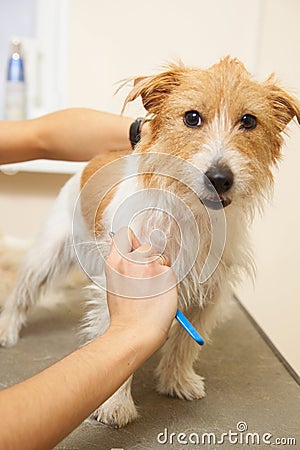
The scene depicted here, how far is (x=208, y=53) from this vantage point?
2.04 metres

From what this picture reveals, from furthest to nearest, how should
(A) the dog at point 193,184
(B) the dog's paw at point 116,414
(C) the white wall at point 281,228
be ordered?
(C) the white wall at point 281,228
(B) the dog's paw at point 116,414
(A) the dog at point 193,184

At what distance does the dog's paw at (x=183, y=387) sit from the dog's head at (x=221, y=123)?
436 millimetres

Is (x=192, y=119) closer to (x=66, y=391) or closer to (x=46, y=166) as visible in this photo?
(x=66, y=391)

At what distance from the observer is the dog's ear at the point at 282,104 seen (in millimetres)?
1010

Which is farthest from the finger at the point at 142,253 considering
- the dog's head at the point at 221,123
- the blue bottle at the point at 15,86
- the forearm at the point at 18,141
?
the blue bottle at the point at 15,86

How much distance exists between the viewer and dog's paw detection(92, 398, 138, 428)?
3.44ft

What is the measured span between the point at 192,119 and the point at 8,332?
0.79 metres

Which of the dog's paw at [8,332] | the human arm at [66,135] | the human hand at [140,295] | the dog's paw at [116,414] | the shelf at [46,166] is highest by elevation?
the human arm at [66,135]

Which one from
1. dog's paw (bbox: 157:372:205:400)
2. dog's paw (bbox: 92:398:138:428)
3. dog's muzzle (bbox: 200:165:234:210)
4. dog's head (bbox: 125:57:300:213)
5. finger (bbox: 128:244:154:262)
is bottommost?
dog's paw (bbox: 157:372:205:400)

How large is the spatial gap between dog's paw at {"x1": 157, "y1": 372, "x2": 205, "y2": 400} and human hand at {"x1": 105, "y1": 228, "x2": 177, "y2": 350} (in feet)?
1.22

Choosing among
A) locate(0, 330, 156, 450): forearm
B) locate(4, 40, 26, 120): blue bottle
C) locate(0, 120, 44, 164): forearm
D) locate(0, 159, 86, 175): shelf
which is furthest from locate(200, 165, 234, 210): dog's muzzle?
locate(4, 40, 26, 120): blue bottle

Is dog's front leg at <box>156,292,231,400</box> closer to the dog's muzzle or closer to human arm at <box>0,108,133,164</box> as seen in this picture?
the dog's muzzle

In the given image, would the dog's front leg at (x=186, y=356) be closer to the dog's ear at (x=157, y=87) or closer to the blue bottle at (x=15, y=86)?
the dog's ear at (x=157, y=87)

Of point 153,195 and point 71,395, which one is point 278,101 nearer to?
point 153,195
